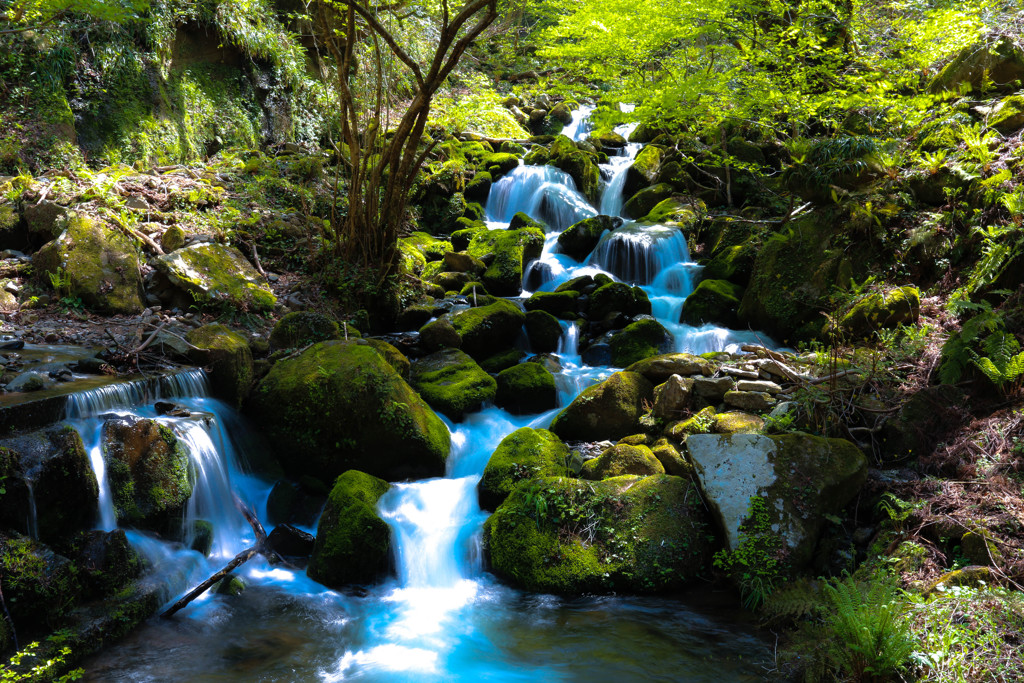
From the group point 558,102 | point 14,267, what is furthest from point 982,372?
point 558,102

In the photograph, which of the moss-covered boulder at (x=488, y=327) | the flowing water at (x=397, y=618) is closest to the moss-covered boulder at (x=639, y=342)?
the moss-covered boulder at (x=488, y=327)

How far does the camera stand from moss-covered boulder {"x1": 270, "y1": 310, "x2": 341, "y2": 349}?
812 centimetres

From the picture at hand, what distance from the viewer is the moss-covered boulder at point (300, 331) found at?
26.6 feet

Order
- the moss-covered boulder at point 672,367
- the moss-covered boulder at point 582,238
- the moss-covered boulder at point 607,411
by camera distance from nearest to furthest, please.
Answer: the moss-covered boulder at point 607,411 < the moss-covered boulder at point 672,367 < the moss-covered boulder at point 582,238

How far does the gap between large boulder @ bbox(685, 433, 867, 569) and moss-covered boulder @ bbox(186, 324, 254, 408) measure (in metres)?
5.06

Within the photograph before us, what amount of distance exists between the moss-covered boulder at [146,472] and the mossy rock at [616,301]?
23.3 ft

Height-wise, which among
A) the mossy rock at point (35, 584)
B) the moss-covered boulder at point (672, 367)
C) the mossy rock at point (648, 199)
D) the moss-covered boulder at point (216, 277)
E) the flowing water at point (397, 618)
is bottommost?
the flowing water at point (397, 618)

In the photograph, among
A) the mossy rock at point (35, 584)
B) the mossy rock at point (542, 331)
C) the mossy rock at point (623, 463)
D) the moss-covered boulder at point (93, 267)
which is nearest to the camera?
the mossy rock at point (35, 584)

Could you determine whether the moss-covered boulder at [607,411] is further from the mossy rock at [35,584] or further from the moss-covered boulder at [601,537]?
the mossy rock at [35,584]

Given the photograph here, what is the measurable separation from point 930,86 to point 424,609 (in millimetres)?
11556

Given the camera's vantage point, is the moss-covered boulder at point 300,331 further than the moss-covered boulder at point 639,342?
No

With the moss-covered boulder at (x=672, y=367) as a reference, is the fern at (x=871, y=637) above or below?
below

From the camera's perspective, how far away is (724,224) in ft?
42.2

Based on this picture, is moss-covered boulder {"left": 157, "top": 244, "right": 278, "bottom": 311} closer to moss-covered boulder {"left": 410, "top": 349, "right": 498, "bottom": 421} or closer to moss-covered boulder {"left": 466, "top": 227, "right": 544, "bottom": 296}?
moss-covered boulder {"left": 410, "top": 349, "right": 498, "bottom": 421}
